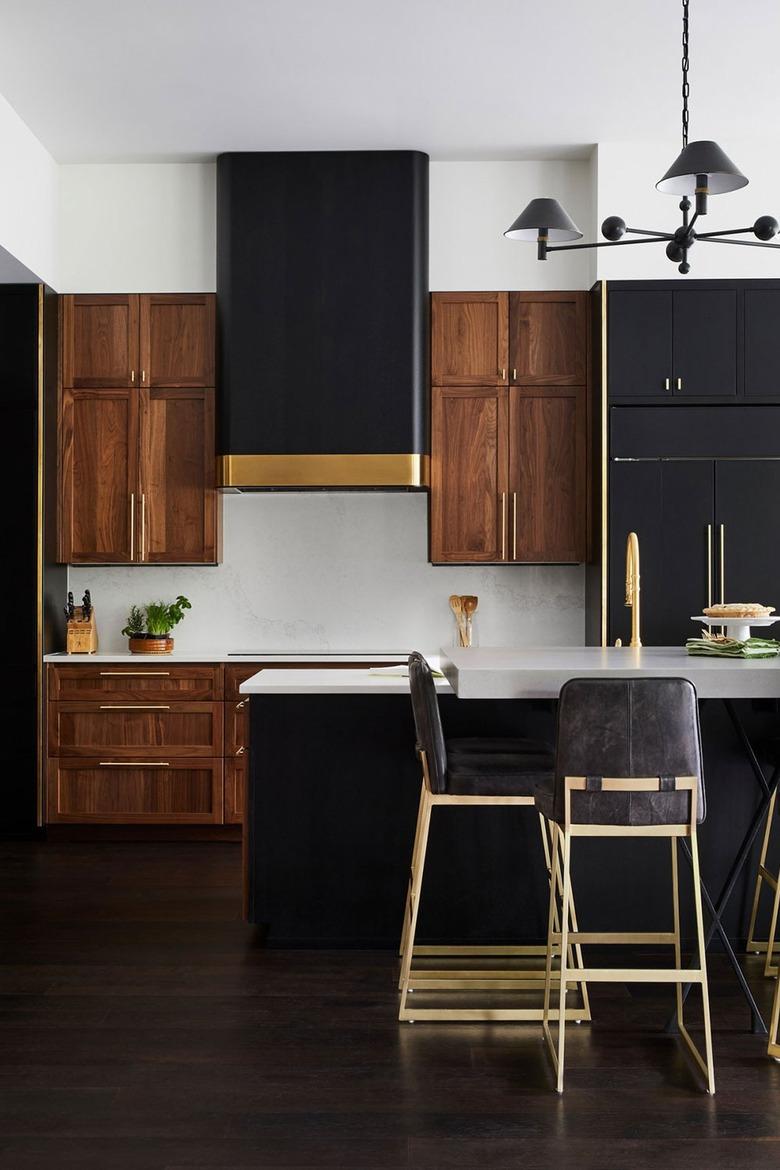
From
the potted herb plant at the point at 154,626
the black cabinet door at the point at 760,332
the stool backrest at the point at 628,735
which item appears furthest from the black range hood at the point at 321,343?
the stool backrest at the point at 628,735

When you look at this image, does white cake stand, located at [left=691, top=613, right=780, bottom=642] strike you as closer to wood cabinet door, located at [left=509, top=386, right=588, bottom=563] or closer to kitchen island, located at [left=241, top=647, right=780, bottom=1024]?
kitchen island, located at [left=241, top=647, right=780, bottom=1024]

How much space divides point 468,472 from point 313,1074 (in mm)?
3167

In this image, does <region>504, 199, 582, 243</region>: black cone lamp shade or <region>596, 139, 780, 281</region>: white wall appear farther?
<region>596, 139, 780, 281</region>: white wall

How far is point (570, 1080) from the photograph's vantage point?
99.6 inches

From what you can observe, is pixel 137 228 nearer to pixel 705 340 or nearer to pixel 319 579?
pixel 319 579

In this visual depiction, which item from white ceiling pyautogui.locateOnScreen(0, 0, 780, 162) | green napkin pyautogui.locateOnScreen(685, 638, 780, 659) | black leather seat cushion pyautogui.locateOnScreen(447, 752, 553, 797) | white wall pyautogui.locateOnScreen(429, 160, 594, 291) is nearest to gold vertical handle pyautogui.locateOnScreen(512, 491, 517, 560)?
white wall pyautogui.locateOnScreen(429, 160, 594, 291)

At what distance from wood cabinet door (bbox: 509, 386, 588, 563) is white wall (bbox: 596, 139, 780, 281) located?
63 cm

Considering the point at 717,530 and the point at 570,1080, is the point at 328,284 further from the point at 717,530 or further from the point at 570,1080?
the point at 570,1080

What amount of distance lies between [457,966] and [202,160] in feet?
13.0

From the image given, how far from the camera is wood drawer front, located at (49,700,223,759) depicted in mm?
4977

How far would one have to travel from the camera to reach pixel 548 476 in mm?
5168

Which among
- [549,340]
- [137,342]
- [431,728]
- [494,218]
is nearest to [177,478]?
[137,342]

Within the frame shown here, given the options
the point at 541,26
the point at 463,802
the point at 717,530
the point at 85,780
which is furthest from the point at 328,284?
the point at 463,802

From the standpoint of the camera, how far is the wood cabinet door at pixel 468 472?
16.9 ft
